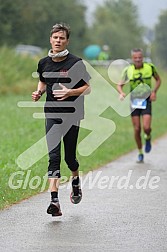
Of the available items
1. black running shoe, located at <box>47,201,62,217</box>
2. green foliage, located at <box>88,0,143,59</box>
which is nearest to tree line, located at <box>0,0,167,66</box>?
green foliage, located at <box>88,0,143,59</box>

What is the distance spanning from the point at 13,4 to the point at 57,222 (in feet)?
124

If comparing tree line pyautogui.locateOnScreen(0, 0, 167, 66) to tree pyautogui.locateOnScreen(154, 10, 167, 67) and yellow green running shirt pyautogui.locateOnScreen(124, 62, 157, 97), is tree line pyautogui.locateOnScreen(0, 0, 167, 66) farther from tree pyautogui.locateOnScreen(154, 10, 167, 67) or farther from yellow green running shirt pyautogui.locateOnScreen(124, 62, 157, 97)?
yellow green running shirt pyautogui.locateOnScreen(124, 62, 157, 97)

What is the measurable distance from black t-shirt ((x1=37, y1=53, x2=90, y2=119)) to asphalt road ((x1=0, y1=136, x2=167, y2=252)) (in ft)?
3.97

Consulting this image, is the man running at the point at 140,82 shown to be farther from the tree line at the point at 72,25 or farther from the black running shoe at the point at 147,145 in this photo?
the tree line at the point at 72,25

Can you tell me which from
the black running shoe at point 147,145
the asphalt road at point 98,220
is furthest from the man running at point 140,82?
the asphalt road at point 98,220

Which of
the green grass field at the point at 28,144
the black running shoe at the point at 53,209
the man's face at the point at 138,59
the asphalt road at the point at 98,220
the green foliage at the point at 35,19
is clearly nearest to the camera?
the asphalt road at the point at 98,220

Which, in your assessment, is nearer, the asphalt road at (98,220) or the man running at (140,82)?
the asphalt road at (98,220)

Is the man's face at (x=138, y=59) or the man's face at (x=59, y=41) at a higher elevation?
the man's face at (x=59, y=41)

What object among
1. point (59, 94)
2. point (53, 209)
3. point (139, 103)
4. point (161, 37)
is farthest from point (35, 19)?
point (53, 209)

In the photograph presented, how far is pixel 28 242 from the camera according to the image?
24.6 ft

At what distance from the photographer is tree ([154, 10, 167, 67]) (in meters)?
91.3

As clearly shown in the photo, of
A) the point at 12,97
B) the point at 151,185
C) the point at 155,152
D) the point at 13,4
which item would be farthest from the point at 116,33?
the point at 151,185

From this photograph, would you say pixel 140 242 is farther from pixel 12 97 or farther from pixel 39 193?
pixel 12 97

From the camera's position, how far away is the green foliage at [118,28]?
289 ft
